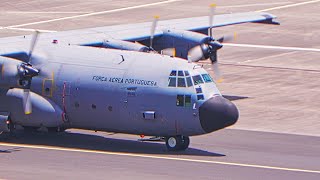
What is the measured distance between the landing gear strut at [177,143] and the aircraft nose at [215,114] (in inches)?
43.7

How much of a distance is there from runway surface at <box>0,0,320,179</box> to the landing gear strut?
0.99 ft

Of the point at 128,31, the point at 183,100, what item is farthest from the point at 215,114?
the point at 128,31

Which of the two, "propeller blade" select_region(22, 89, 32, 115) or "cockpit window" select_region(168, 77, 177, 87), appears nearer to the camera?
"cockpit window" select_region(168, 77, 177, 87)

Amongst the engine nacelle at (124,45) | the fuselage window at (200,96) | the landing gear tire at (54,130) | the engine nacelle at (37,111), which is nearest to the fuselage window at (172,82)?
the fuselage window at (200,96)

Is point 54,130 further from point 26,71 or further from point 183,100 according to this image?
point 183,100

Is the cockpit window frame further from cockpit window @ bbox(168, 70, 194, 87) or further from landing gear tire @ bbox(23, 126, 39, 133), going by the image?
landing gear tire @ bbox(23, 126, 39, 133)

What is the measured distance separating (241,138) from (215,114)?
155 inches

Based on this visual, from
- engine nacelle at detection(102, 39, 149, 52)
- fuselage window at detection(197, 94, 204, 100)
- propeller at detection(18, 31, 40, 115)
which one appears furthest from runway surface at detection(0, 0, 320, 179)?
engine nacelle at detection(102, 39, 149, 52)

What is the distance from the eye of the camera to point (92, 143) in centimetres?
3500

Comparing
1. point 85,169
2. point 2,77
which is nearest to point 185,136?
point 85,169

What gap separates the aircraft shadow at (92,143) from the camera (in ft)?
110

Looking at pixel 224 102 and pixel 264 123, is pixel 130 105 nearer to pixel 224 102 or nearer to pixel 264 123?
pixel 224 102

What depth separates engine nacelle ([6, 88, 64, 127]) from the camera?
3441 cm

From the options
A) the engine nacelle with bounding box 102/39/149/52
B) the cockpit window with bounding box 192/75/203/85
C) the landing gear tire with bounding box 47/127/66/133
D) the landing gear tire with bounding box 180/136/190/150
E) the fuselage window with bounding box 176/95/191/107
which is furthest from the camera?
the engine nacelle with bounding box 102/39/149/52
